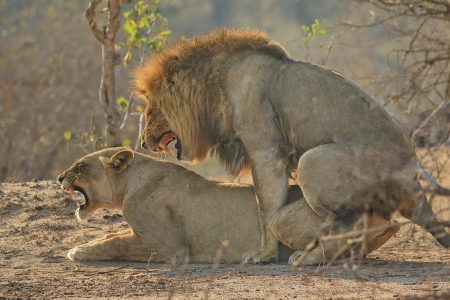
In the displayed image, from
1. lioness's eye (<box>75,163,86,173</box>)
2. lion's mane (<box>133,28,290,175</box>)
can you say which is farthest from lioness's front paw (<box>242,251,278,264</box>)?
lioness's eye (<box>75,163,86,173</box>)

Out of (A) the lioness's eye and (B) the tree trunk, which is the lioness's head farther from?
(B) the tree trunk

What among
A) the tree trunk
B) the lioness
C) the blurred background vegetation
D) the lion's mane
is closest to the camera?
the lioness

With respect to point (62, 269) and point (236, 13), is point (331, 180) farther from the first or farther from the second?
point (236, 13)

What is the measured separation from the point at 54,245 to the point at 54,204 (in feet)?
3.46

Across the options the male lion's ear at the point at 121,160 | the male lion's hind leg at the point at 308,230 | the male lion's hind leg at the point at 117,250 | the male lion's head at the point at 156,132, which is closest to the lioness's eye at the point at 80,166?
the male lion's ear at the point at 121,160

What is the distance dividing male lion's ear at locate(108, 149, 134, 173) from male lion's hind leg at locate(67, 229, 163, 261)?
0.55m

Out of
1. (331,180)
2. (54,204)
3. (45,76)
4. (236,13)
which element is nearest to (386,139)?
(331,180)

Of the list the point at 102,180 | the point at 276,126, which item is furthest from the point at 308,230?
the point at 102,180

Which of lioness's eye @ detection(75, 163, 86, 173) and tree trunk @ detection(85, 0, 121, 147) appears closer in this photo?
lioness's eye @ detection(75, 163, 86, 173)

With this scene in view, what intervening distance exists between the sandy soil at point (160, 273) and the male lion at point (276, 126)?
1.25ft

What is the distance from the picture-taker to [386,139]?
6.53 meters

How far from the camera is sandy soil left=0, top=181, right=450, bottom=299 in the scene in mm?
5508

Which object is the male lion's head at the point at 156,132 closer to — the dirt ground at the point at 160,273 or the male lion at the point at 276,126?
the male lion at the point at 276,126

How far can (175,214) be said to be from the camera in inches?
276
